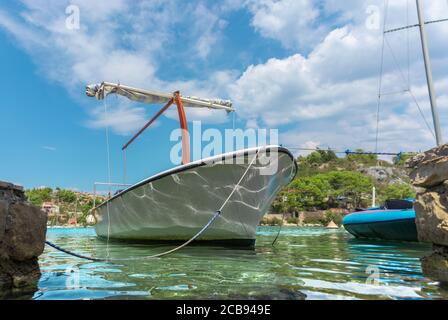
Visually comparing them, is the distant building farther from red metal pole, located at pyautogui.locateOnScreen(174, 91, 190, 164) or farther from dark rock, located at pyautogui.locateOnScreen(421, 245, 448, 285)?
dark rock, located at pyautogui.locateOnScreen(421, 245, 448, 285)

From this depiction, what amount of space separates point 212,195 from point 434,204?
17.2ft

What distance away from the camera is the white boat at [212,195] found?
8312mm

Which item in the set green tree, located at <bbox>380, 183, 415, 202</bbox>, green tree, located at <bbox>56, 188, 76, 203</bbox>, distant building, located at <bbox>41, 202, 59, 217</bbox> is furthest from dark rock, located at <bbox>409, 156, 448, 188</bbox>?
green tree, located at <bbox>56, 188, 76, 203</bbox>

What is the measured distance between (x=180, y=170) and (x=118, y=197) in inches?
134

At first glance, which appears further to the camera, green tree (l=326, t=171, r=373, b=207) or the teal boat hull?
green tree (l=326, t=171, r=373, b=207)

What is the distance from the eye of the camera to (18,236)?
375cm

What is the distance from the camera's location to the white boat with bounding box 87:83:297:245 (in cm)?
831
